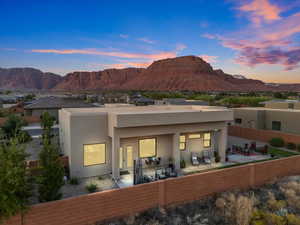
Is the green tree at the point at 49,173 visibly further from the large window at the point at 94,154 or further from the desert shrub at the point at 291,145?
the desert shrub at the point at 291,145

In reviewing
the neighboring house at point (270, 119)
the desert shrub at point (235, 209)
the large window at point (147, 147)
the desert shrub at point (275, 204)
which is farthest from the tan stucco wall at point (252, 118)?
the desert shrub at point (235, 209)

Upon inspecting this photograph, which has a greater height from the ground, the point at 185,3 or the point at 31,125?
the point at 185,3

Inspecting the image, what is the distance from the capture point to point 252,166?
11.2 m

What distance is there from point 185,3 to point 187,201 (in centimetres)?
3116

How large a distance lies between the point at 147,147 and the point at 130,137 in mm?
1572

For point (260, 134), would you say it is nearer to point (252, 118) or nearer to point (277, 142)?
point (277, 142)

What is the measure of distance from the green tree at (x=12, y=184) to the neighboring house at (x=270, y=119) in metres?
25.2

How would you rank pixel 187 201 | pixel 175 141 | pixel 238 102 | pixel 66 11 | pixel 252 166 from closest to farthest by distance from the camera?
1. pixel 187 201
2. pixel 252 166
3. pixel 175 141
4. pixel 66 11
5. pixel 238 102

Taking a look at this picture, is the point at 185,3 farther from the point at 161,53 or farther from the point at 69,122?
the point at 161,53

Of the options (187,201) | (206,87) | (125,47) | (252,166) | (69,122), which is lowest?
(187,201)

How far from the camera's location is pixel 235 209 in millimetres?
9047

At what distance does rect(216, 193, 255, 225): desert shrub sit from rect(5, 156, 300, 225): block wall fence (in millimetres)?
816

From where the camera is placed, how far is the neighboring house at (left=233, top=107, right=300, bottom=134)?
21469 mm

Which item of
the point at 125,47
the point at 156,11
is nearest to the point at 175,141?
the point at 156,11
